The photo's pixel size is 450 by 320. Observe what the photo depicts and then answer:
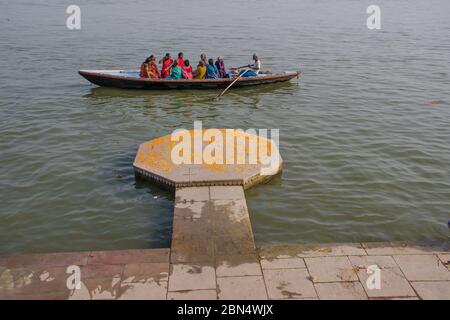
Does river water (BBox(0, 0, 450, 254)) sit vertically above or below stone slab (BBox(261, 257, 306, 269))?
above

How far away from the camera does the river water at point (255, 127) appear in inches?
341

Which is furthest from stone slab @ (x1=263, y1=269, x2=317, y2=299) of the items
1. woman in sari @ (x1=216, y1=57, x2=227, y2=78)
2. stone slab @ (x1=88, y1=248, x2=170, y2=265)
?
woman in sari @ (x1=216, y1=57, x2=227, y2=78)

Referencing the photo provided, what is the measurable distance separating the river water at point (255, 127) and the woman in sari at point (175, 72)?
0.69m

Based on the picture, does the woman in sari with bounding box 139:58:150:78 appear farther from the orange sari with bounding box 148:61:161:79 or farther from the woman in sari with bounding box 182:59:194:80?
the woman in sari with bounding box 182:59:194:80

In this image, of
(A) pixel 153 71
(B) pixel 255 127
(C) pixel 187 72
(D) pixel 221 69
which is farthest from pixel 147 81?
(B) pixel 255 127

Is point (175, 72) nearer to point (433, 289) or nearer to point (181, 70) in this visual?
point (181, 70)

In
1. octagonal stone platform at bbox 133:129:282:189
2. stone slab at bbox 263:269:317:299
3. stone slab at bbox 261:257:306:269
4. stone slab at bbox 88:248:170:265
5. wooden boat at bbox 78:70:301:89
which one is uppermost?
wooden boat at bbox 78:70:301:89

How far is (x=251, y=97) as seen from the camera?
17516mm

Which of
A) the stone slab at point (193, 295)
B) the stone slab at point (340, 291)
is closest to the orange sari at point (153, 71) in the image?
the stone slab at point (193, 295)

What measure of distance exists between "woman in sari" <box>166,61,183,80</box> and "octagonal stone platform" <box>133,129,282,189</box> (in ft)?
23.4

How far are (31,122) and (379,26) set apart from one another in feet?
101

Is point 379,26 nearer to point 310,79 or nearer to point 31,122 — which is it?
point 310,79

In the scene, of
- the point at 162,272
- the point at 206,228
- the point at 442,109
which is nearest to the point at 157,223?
the point at 206,228

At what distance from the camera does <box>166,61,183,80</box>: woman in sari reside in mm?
17638
